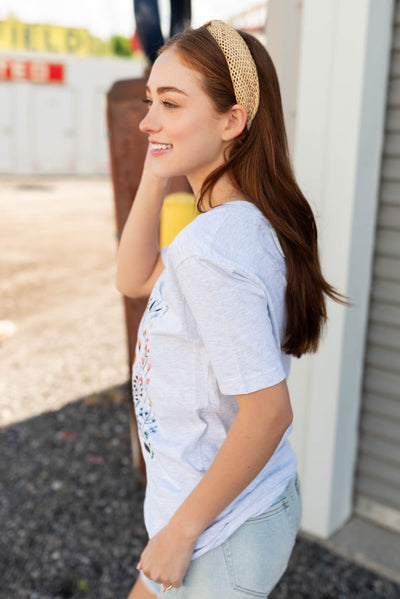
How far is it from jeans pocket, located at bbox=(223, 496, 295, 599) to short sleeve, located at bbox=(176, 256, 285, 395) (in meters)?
0.35

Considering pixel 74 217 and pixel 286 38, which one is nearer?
pixel 286 38

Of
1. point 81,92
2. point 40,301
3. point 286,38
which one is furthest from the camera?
point 81,92

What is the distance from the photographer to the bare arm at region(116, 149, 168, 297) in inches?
66.3

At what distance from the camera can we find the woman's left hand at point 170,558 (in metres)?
1.25

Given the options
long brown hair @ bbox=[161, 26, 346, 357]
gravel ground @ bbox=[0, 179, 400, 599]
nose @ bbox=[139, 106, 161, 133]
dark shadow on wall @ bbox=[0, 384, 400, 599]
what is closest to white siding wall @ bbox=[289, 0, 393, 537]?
dark shadow on wall @ bbox=[0, 384, 400, 599]

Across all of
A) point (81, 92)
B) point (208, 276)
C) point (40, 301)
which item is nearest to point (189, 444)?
point (208, 276)

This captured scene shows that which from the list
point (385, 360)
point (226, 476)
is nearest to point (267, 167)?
point (226, 476)

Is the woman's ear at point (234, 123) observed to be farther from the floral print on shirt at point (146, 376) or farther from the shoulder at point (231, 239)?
the floral print on shirt at point (146, 376)

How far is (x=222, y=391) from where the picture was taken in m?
1.19

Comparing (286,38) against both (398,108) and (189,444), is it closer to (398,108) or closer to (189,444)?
(398,108)

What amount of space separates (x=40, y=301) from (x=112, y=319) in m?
1.25

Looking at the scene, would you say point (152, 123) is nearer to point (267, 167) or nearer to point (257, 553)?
point (267, 167)

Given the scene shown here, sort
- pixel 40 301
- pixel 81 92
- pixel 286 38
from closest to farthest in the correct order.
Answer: pixel 286 38
pixel 40 301
pixel 81 92

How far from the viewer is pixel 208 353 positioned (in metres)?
1.20
